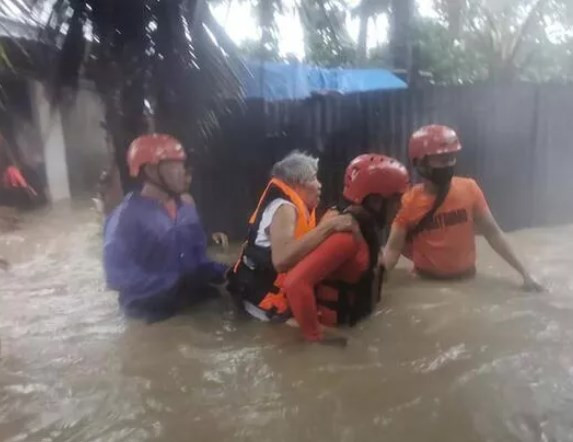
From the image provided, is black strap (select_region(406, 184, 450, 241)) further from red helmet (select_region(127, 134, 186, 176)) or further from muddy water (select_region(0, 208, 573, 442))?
red helmet (select_region(127, 134, 186, 176))

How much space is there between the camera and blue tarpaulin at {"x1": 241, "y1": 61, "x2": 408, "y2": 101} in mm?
6398

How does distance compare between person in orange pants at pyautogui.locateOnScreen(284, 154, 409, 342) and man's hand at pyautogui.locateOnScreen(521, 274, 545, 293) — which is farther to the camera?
man's hand at pyautogui.locateOnScreen(521, 274, 545, 293)

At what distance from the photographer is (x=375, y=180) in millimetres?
4039

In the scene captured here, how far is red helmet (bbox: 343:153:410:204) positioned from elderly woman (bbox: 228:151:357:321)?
16.2 inches

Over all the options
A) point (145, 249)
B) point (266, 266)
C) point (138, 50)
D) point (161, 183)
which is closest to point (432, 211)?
point (266, 266)

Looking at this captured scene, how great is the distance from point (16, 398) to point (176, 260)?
1.53 metres

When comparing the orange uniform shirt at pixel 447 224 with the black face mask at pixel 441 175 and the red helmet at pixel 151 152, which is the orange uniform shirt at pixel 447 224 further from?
the red helmet at pixel 151 152

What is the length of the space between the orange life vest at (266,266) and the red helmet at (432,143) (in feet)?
2.88

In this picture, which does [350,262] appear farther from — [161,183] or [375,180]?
[161,183]

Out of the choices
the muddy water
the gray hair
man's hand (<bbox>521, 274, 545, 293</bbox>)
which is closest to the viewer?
the muddy water

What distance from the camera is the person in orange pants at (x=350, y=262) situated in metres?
3.91

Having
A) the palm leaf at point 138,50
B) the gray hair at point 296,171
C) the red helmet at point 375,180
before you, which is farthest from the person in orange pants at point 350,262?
the palm leaf at point 138,50

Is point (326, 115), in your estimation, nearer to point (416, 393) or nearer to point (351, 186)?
point (351, 186)

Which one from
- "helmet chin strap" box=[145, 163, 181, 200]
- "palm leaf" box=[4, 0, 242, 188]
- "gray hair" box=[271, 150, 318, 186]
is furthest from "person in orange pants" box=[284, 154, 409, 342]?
"helmet chin strap" box=[145, 163, 181, 200]
